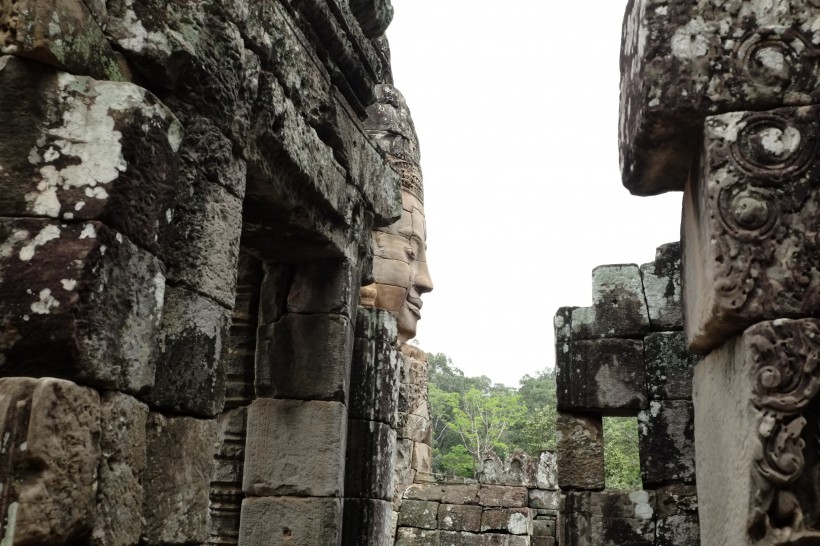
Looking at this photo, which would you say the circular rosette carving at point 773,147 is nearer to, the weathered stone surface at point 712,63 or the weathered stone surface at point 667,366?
the weathered stone surface at point 712,63

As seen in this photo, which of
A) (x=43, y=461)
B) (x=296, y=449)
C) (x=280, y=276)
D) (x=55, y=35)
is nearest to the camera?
(x=43, y=461)

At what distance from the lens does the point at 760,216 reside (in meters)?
2.09

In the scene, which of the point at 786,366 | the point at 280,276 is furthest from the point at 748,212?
the point at 280,276

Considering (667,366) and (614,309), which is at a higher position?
(614,309)

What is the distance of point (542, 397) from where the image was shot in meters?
58.3

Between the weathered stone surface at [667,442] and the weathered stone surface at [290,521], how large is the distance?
8.10ft

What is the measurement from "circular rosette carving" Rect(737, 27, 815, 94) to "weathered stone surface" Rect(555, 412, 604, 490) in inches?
177

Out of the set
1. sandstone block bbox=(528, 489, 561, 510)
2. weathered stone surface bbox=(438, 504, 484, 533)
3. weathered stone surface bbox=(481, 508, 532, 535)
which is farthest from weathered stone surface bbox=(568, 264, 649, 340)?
sandstone block bbox=(528, 489, 561, 510)

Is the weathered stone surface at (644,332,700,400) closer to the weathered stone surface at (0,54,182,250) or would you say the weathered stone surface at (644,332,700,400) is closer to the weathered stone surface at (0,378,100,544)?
the weathered stone surface at (0,54,182,250)

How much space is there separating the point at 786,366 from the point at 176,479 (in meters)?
2.37

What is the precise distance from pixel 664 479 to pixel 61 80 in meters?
5.14

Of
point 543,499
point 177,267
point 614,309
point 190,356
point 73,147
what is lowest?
point 543,499

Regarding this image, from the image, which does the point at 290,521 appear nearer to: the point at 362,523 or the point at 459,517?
the point at 362,523

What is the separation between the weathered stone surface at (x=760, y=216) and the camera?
2.06 meters
